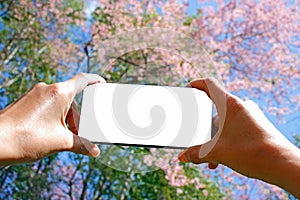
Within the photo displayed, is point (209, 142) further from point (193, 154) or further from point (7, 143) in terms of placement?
point (7, 143)

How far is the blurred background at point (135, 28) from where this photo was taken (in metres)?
4.12

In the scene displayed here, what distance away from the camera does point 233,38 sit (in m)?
4.86

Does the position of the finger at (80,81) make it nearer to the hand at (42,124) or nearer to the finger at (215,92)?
the hand at (42,124)

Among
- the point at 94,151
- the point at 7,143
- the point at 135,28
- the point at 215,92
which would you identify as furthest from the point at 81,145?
the point at 135,28

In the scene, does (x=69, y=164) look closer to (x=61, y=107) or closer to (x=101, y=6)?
(x=101, y=6)

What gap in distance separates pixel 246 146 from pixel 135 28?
3469 millimetres

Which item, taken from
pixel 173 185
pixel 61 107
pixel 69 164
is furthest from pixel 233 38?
pixel 61 107

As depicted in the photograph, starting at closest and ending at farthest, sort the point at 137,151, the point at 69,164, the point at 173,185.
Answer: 1. the point at 137,151
2. the point at 173,185
3. the point at 69,164

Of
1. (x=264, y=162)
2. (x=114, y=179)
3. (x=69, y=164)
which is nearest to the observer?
(x=264, y=162)

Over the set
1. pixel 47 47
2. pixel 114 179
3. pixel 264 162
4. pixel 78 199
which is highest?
pixel 264 162

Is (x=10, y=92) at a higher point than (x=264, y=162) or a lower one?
lower

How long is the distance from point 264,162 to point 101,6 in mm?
4044

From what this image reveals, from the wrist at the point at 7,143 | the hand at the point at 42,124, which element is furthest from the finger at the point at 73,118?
the wrist at the point at 7,143

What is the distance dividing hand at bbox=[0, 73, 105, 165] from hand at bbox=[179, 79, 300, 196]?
0.23 m
